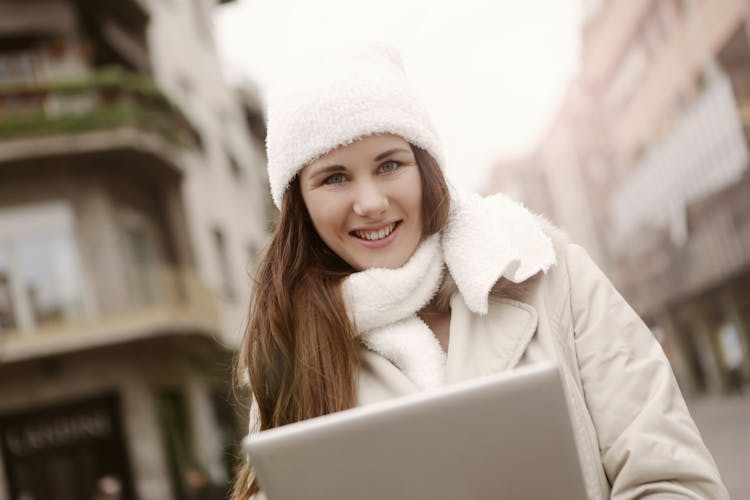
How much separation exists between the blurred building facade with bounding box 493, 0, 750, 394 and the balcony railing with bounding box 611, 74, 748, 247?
0.04m

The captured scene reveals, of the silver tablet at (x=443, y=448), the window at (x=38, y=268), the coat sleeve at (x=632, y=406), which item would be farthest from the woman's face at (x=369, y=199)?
the window at (x=38, y=268)

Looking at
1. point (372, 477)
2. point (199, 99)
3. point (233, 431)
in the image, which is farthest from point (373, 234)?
point (199, 99)

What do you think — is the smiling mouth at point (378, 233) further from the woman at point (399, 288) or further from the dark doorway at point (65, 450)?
the dark doorway at point (65, 450)

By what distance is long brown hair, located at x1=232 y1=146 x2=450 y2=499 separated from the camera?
6.90 feet

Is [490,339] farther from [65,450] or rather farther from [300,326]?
[65,450]

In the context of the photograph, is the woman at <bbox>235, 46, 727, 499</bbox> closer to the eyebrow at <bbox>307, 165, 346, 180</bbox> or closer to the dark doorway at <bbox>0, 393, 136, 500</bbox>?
the eyebrow at <bbox>307, 165, 346, 180</bbox>

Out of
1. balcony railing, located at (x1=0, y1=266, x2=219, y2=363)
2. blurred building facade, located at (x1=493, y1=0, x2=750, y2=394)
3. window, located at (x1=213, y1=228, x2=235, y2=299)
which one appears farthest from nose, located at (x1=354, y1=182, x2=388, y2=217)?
window, located at (x1=213, y1=228, x2=235, y2=299)

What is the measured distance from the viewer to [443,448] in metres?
1.54

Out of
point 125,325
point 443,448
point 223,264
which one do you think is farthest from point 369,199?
point 223,264

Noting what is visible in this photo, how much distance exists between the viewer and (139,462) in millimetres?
15734

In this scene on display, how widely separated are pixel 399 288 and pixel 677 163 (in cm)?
2503

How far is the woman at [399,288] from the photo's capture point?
1.92 m

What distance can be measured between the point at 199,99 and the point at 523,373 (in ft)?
70.5

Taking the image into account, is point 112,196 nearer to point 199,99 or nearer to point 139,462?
point 139,462
